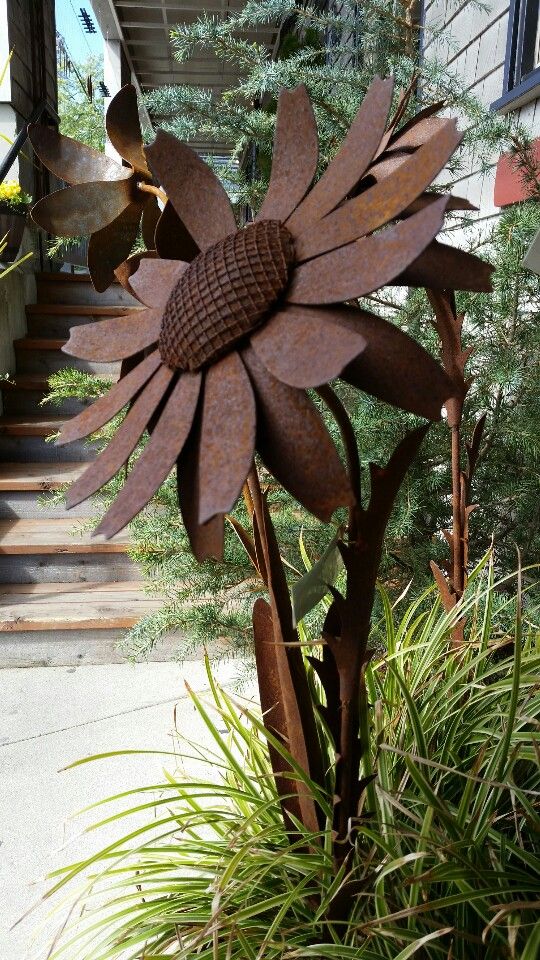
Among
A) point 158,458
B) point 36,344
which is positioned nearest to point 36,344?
point 36,344

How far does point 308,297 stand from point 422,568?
1.31 m

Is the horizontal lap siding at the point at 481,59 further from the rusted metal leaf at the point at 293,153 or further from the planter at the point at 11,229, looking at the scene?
the planter at the point at 11,229

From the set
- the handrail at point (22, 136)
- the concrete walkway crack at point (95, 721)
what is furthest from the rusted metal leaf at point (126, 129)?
the concrete walkway crack at point (95, 721)

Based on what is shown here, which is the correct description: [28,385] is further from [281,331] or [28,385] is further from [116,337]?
[281,331]

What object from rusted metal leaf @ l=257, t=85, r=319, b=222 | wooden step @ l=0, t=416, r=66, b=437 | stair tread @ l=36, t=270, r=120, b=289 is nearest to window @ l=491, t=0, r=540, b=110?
rusted metal leaf @ l=257, t=85, r=319, b=222

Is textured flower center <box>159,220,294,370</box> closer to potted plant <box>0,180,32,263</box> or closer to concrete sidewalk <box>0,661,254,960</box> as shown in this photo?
concrete sidewalk <box>0,661,254,960</box>

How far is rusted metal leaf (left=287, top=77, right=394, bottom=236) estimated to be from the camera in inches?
21.5

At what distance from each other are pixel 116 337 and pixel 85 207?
263 mm

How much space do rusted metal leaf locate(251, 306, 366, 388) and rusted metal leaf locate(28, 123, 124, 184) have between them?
17.0 inches

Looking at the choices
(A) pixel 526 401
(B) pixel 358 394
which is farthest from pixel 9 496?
(A) pixel 526 401

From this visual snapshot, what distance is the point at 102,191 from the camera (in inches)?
32.5

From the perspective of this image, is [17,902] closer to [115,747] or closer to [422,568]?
[115,747]

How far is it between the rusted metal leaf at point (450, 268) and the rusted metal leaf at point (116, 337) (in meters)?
0.23

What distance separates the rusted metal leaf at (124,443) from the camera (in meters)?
0.56
